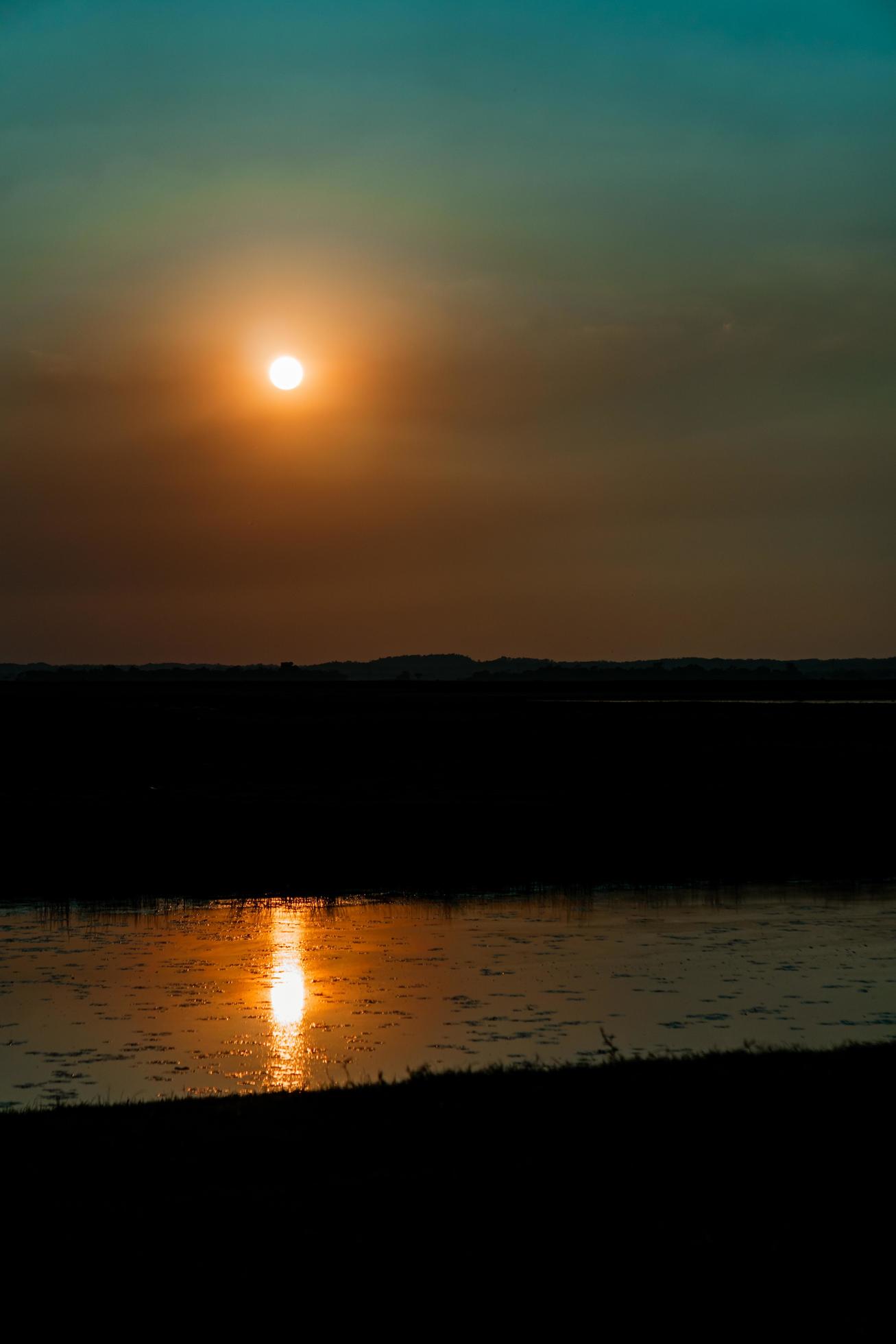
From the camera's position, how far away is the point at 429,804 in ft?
139

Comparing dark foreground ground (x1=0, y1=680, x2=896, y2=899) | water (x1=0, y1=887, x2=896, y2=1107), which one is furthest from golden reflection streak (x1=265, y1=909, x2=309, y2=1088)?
dark foreground ground (x1=0, y1=680, x2=896, y2=899)

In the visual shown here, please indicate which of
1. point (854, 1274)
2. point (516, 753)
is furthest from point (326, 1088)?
point (516, 753)

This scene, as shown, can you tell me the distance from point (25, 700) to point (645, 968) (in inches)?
4193

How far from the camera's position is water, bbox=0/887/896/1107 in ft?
51.8

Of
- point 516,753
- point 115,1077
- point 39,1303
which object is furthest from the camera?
point 516,753

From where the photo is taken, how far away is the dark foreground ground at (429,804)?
31.2 meters

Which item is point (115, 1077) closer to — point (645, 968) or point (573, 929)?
point (645, 968)

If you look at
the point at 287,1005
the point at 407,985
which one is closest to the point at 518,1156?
the point at 287,1005

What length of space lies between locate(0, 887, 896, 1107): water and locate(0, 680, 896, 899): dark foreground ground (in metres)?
3.48

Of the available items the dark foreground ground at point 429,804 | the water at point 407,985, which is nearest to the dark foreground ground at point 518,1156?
the water at point 407,985

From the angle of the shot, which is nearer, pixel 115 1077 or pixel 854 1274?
pixel 854 1274

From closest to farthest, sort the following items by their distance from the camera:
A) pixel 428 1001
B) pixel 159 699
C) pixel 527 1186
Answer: pixel 527 1186, pixel 428 1001, pixel 159 699

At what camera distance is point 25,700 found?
393 feet

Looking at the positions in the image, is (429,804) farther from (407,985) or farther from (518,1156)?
(518,1156)
